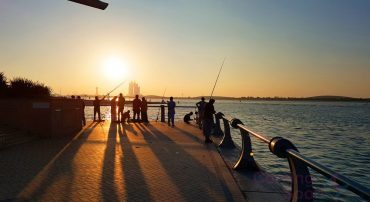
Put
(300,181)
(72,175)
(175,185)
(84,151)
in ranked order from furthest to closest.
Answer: (84,151), (72,175), (175,185), (300,181)

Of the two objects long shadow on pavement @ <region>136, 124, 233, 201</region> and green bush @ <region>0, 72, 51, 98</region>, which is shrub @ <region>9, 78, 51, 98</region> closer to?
green bush @ <region>0, 72, 51, 98</region>

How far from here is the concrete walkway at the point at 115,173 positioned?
21.8ft

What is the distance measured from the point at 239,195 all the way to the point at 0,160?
6710 millimetres

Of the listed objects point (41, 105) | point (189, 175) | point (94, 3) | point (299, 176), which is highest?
point (94, 3)

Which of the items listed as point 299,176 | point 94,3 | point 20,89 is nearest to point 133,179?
point 94,3

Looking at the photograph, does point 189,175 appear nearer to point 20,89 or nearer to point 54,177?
point 54,177

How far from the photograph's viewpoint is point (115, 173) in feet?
27.6

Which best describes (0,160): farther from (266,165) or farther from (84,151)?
(266,165)

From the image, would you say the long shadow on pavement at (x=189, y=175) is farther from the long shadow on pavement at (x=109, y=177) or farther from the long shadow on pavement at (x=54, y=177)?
the long shadow on pavement at (x=54, y=177)

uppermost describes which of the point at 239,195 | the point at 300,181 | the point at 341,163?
the point at 300,181

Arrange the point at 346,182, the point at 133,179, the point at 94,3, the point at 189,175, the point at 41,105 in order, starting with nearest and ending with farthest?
the point at 346,182
the point at 133,179
the point at 189,175
the point at 94,3
the point at 41,105

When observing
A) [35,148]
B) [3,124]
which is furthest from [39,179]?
[3,124]

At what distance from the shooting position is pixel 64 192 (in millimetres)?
6719

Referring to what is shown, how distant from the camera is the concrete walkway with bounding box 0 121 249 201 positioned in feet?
21.8
